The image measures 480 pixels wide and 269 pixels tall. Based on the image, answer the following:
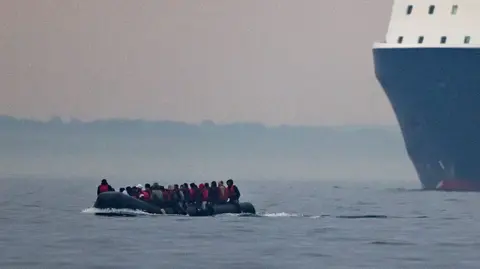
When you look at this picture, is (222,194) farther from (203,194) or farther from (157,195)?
(157,195)

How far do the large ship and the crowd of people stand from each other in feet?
95.5

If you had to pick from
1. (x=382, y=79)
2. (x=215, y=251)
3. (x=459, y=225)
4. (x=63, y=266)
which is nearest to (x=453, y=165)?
(x=382, y=79)

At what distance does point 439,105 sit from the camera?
97.2 metres

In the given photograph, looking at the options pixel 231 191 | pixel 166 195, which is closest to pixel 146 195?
pixel 166 195

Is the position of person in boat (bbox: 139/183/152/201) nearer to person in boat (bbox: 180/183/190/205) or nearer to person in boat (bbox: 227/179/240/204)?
person in boat (bbox: 180/183/190/205)

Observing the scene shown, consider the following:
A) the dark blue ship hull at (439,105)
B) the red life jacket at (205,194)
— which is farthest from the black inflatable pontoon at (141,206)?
the dark blue ship hull at (439,105)

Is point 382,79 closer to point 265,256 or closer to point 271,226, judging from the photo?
point 271,226

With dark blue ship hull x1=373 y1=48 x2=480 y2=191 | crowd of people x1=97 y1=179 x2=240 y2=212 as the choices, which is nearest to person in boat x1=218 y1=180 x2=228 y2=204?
crowd of people x1=97 y1=179 x2=240 y2=212

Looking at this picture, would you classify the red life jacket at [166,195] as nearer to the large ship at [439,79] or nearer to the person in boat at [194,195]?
the person in boat at [194,195]

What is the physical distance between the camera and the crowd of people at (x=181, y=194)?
6800 cm

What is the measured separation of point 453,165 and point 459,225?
2704 cm

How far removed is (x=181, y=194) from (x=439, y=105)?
106ft

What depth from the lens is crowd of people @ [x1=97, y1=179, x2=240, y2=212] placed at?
6800 cm

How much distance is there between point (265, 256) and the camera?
176ft
